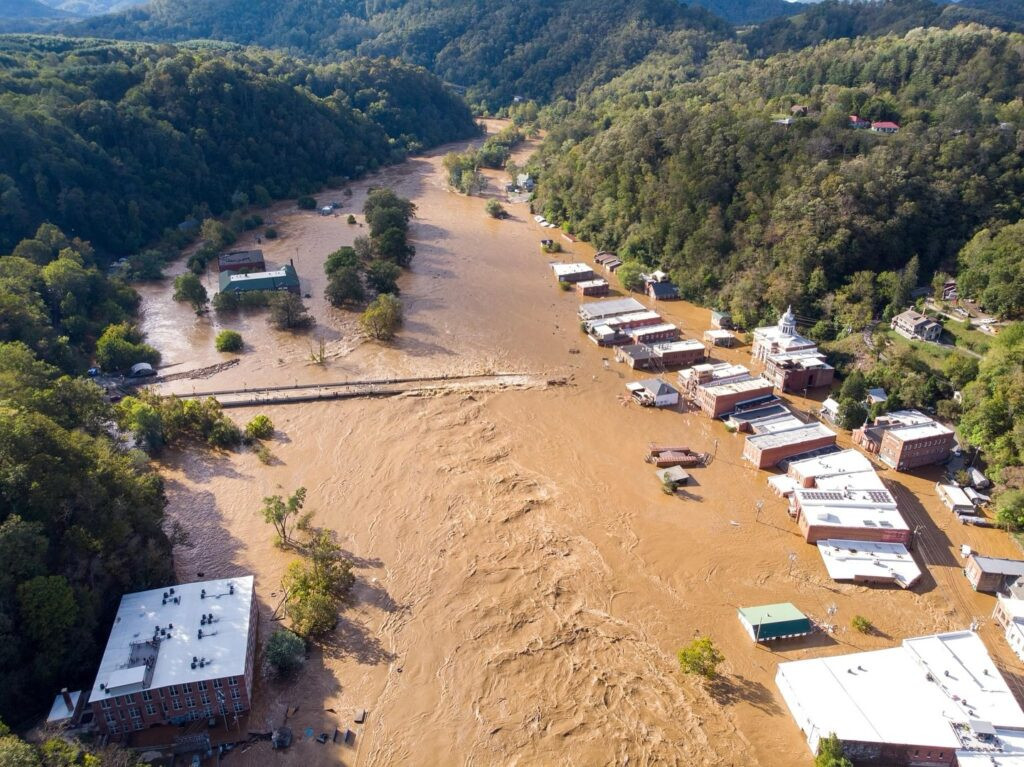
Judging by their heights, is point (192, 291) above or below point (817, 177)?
below

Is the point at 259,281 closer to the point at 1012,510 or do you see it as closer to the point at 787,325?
the point at 787,325

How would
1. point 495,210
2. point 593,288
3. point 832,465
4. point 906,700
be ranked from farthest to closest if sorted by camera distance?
point 495,210 → point 593,288 → point 832,465 → point 906,700

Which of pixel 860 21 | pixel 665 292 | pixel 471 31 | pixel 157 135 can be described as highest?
pixel 860 21

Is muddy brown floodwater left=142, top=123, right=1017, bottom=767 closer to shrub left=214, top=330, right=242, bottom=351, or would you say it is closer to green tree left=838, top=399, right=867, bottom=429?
shrub left=214, top=330, right=242, bottom=351

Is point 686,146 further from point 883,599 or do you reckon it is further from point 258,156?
point 258,156

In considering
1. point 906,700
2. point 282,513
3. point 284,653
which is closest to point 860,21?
point 906,700

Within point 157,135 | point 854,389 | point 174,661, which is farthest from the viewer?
point 157,135

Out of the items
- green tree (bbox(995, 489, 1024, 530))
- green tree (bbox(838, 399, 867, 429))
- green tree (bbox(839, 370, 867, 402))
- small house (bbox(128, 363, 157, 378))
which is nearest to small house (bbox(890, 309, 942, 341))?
green tree (bbox(839, 370, 867, 402))

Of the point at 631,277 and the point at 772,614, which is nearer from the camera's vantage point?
the point at 772,614

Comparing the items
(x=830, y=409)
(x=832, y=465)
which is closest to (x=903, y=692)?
(x=832, y=465)
